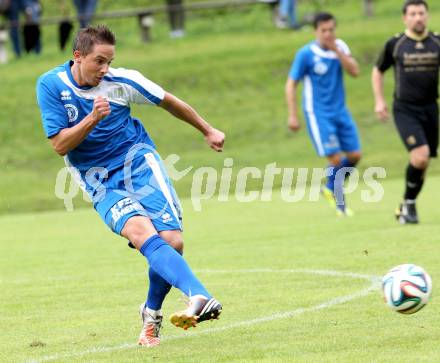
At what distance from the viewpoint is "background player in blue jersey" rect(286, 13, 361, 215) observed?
50.7 feet

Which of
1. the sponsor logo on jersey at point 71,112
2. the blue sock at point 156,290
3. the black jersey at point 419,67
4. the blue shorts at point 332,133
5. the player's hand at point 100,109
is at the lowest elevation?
the blue shorts at point 332,133

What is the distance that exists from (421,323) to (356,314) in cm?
60

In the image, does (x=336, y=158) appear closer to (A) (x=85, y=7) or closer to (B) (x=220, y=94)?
(B) (x=220, y=94)

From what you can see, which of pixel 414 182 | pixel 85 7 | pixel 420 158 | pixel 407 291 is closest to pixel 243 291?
pixel 407 291

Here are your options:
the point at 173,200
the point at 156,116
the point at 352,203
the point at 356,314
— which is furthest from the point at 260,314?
the point at 156,116

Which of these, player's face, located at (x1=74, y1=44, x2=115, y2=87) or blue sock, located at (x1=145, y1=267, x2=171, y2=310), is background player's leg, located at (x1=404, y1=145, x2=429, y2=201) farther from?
player's face, located at (x1=74, y1=44, x2=115, y2=87)

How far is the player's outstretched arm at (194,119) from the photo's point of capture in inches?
296

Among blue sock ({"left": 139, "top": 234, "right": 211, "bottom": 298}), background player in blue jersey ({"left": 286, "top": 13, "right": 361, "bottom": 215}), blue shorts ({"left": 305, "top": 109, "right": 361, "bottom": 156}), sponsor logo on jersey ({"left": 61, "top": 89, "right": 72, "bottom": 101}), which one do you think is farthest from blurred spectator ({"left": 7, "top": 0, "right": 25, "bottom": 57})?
blue sock ({"left": 139, "top": 234, "right": 211, "bottom": 298})

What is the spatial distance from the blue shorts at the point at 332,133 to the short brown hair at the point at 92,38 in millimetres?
8571

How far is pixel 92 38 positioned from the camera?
283 inches

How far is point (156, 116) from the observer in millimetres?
28078

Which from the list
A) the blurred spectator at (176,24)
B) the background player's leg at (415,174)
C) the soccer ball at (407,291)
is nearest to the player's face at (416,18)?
the background player's leg at (415,174)

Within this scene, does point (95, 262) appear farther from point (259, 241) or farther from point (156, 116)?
point (156, 116)

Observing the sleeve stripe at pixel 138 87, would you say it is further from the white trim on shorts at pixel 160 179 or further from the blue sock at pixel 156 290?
the blue sock at pixel 156 290
